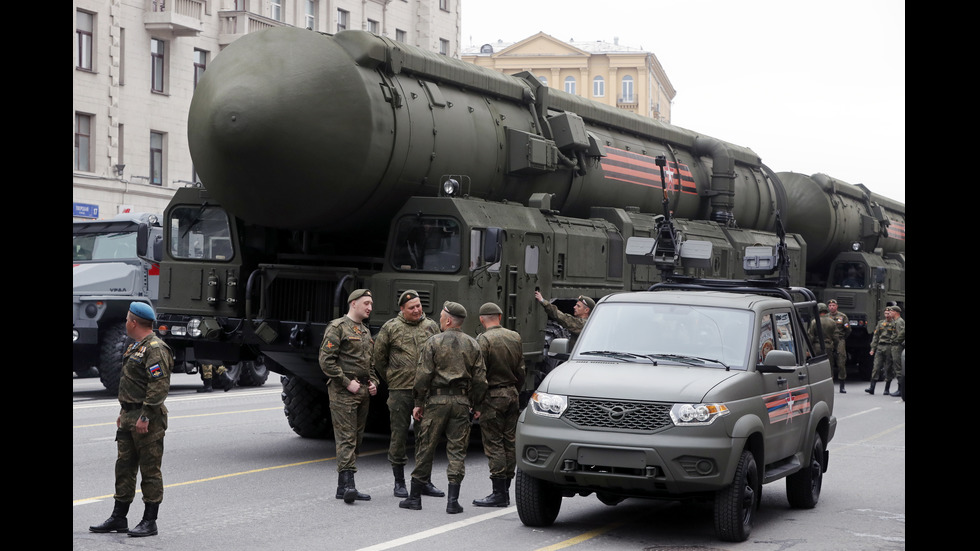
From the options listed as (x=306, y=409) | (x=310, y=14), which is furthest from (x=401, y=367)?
(x=310, y=14)

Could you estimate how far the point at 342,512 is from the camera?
9.98m

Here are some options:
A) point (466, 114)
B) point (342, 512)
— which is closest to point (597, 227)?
point (466, 114)

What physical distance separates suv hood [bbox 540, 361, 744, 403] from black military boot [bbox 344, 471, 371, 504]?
6.94 ft

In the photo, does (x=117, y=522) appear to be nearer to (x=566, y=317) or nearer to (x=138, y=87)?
(x=566, y=317)

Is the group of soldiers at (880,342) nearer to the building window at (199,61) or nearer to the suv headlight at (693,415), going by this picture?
the suv headlight at (693,415)

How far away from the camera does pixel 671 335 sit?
977cm

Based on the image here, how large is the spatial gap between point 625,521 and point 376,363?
2.57m

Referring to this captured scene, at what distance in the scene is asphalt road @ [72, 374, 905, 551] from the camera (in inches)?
348

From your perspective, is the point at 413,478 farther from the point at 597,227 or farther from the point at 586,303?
the point at 597,227

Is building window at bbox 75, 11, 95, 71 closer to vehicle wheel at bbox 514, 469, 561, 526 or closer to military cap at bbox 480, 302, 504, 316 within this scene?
military cap at bbox 480, 302, 504, 316

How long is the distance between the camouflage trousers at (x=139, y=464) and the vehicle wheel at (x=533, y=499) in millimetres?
2571

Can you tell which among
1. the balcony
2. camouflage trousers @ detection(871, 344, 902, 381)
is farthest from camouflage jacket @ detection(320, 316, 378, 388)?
the balcony

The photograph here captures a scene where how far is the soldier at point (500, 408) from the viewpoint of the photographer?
10.4 m

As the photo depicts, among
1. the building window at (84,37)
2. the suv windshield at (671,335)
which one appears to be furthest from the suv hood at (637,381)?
the building window at (84,37)
